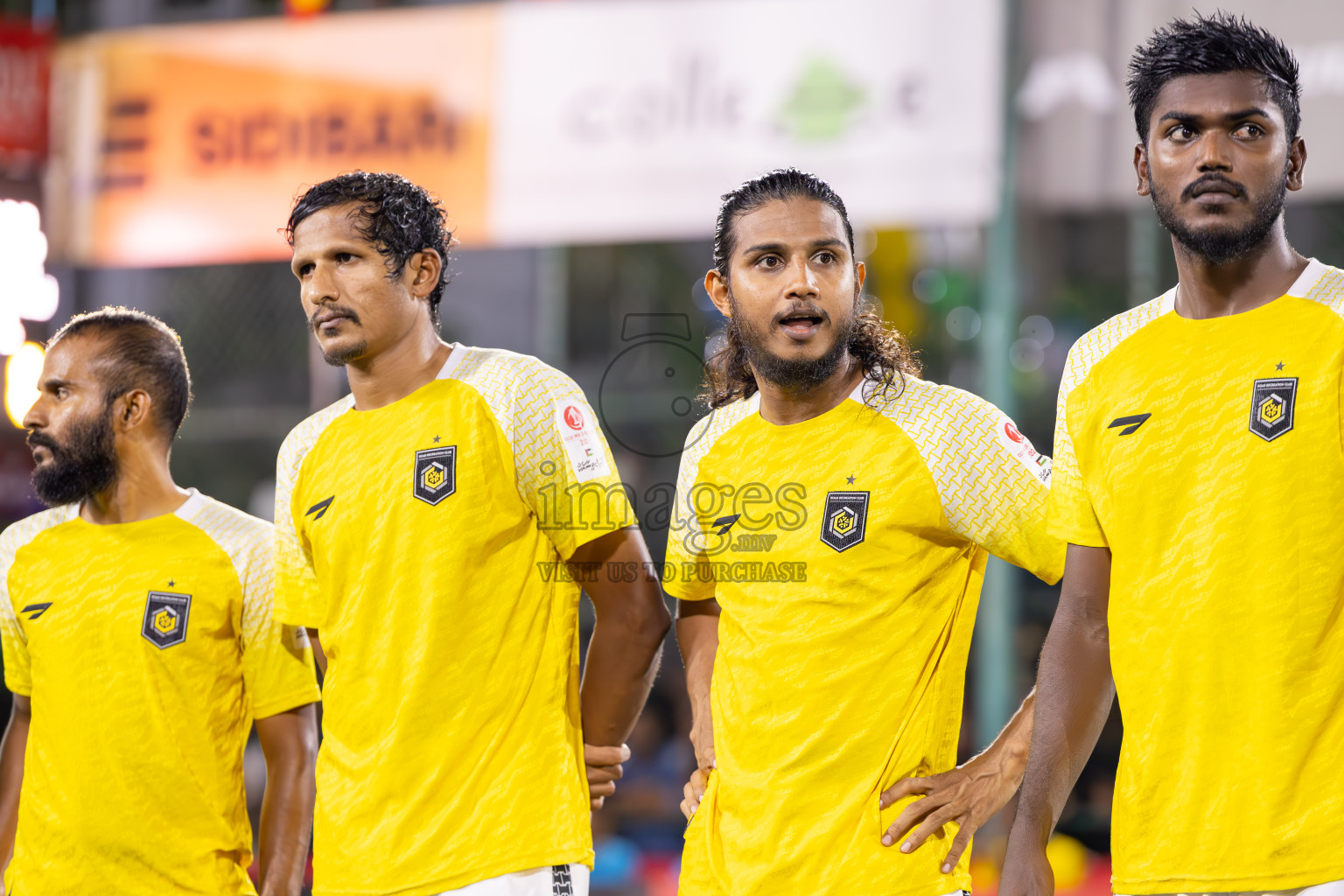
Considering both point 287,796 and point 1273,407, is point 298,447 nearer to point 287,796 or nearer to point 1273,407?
point 287,796

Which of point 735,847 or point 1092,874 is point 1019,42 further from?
point 735,847

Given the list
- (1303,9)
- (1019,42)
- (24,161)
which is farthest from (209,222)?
(1303,9)

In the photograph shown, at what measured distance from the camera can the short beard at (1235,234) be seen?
2.47 m

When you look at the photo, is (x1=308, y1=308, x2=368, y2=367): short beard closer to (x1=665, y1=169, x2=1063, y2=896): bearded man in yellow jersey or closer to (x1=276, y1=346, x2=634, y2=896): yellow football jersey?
(x1=276, y1=346, x2=634, y2=896): yellow football jersey

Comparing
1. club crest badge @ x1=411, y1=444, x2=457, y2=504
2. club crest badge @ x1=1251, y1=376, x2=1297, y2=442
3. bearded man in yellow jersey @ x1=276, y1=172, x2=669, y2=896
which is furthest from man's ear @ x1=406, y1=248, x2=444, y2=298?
club crest badge @ x1=1251, y1=376, x2=1297, y2=442

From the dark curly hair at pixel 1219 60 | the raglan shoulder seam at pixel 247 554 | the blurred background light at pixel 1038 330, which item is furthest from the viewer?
the blurred background light at pixel 1038 330

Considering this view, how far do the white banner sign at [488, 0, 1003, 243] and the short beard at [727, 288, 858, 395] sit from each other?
11.3ft

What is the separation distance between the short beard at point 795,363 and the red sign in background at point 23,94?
6478 mm

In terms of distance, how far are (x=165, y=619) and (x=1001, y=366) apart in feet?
12.3

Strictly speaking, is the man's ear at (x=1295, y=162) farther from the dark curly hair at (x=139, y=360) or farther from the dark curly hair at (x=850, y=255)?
the dark curly hair at (x=139, y=360)

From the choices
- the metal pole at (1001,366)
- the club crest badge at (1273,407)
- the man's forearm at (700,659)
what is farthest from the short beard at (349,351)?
the metal pole at (1001,366)

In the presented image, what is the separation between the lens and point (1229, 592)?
2396 mm

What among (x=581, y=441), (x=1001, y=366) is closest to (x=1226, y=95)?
(x=581, y=441)

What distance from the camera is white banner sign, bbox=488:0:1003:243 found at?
20.9 feet
